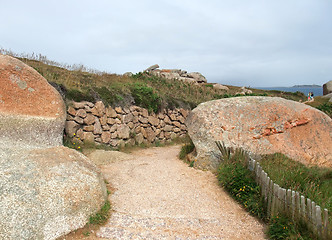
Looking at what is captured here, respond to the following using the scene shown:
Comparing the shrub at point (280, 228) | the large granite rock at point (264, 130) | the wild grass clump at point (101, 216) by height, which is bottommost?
the wild grass clump at point (101, 216)

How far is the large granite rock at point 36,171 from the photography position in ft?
12.5

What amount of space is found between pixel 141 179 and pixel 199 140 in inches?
85.0

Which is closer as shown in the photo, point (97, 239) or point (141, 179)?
point (97, 239)

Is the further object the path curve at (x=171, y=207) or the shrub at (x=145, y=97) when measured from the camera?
the shrub at (x=145, y=97)

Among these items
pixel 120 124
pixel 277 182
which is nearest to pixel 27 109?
pixel 120 124

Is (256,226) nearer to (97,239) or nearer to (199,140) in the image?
(97,239)

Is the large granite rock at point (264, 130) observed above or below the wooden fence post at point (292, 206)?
above

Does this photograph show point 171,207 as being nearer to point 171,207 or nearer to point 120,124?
point 171,207

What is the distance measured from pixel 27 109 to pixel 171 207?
441 centimetres

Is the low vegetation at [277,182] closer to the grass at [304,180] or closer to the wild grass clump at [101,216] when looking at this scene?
the grass at [304,180]

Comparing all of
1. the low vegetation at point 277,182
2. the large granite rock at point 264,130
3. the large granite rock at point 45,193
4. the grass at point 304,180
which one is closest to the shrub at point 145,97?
the large granite rock at point 264,130

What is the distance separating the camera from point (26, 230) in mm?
3646

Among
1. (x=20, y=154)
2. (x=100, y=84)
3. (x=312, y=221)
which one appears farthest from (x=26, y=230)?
(x=100, y=84)

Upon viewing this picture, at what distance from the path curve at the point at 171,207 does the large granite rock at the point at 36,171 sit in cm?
66
